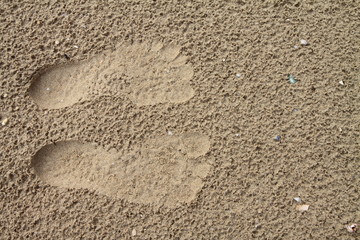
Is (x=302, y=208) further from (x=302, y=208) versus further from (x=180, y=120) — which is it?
(x=180, y=120)

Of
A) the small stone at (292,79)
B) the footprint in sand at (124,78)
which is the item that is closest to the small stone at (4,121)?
the footprint in sand at (124,78)

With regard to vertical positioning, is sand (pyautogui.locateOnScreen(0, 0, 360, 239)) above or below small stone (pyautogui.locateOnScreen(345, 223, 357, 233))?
above

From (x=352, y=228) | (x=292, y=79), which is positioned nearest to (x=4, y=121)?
(x=292, y=79)

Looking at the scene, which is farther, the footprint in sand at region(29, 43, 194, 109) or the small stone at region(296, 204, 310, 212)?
the footprint in sand at region(29, 43, 194, 109)

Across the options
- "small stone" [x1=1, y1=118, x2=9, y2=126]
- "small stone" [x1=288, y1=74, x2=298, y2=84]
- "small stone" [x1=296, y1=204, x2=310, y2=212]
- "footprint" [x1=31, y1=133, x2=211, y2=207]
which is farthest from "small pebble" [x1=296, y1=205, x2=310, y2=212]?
"small stone" [x1=1, y1=118, x2=9, y2=126]

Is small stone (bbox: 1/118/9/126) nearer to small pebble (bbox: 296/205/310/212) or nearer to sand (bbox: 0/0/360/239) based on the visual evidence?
sand (bbox: 0/0/360/239)

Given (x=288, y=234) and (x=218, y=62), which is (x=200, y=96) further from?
(x=288, y=234)

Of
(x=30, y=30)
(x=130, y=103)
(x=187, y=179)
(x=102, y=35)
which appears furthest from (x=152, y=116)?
(x=30, y=30)

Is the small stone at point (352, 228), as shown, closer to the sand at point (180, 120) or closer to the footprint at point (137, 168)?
the sand at point (180, 120)
